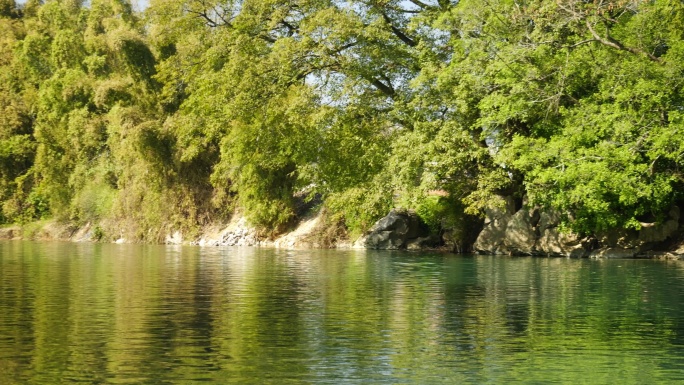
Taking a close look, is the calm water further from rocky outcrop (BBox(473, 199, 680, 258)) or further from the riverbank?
the riverbank

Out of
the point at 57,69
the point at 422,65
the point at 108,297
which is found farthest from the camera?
the point at 57,69

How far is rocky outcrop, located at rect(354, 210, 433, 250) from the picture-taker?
44.2 meters

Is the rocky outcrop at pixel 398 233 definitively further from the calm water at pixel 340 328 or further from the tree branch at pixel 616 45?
the calm water at pixel 340 328

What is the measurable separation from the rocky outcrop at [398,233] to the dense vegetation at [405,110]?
1.22 meters

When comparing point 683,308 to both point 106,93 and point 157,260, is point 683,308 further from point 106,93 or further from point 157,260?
point 106,93

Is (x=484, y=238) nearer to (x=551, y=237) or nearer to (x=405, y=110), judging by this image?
(x=551, y=237)

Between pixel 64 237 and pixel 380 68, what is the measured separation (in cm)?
3373

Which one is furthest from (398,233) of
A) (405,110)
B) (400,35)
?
(400,35)

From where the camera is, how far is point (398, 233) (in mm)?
44469

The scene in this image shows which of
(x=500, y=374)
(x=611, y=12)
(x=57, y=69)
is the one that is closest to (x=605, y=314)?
(x=500, y=374)

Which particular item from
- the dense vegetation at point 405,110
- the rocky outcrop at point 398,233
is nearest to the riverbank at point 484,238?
the rocky outcrop at point 398,233

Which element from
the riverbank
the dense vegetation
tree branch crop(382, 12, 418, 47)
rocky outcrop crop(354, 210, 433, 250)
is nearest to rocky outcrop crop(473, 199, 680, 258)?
the riverbank

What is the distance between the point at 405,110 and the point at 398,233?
7687 mm

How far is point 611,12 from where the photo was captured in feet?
118
